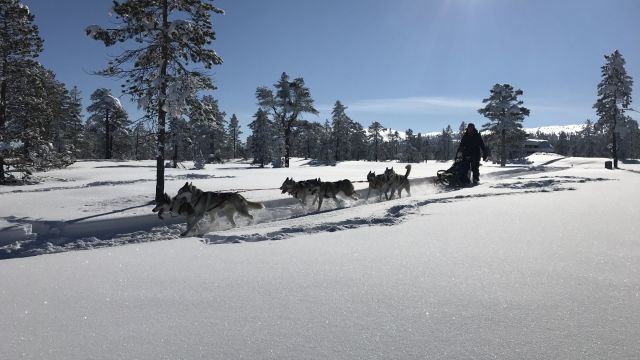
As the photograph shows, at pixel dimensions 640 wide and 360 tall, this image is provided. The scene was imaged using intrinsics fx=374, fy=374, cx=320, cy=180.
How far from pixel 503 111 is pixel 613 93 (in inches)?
474

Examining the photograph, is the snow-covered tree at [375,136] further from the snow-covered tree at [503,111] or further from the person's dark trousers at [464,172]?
the person's dark trousers at [464,172]

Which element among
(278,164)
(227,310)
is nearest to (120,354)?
(227,310)

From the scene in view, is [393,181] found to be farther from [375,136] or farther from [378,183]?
[375,136]

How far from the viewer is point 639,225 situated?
6.08m

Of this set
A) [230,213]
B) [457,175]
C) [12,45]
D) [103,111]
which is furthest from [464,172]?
[103,111]

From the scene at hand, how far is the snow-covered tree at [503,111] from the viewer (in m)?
51.0

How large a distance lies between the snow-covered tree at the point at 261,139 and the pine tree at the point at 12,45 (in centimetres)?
2786

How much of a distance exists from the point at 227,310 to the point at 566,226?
5.68m

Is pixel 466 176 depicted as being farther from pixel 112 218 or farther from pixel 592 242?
pixel 112 218

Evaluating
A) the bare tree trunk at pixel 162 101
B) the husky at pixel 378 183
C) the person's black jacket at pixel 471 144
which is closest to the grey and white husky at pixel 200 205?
the bare tree trunk at pixel 162 101

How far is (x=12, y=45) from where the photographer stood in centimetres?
2036

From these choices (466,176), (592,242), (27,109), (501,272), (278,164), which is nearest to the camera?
(501,272)

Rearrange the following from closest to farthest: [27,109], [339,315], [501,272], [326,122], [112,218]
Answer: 1. [339,315]
2. [501,272]
3. [112,218]
4. [27,109]
5. [326,122]

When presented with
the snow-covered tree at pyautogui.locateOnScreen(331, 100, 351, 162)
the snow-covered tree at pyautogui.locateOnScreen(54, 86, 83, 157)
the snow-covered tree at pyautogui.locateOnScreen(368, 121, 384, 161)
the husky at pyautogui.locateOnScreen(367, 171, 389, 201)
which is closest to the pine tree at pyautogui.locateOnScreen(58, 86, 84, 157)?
the snow-covered tree at pyautogui.locateOnScreen(54, 86, 83, 157)
